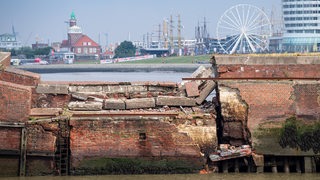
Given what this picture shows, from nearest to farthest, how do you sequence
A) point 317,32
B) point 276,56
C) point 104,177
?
1. point 104,177
2. point 276,56
3. point 317,32

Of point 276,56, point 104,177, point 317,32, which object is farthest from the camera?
point 317,32

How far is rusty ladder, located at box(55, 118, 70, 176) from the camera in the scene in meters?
18.6

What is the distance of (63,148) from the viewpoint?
18.6m

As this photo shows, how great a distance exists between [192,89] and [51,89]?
362cm

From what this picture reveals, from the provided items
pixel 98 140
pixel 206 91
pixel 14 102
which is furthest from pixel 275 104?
pixel 14 102

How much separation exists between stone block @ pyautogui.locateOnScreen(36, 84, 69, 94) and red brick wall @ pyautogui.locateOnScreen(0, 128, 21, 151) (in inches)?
81.1

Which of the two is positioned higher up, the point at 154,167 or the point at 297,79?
the point at 297,79

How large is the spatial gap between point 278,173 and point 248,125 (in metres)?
1.34

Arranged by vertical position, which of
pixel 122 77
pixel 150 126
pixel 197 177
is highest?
pixel 150 126

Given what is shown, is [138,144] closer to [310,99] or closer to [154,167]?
[154,167]

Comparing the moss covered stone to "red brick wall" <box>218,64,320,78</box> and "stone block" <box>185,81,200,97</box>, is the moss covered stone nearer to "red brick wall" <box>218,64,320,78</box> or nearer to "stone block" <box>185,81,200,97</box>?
"stone block" <box>185,81,200,97</box>

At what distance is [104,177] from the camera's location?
18391 millimetres

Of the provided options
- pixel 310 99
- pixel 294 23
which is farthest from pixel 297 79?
pixel 294 23

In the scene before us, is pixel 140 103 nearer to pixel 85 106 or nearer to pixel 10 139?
pixel 85 106
